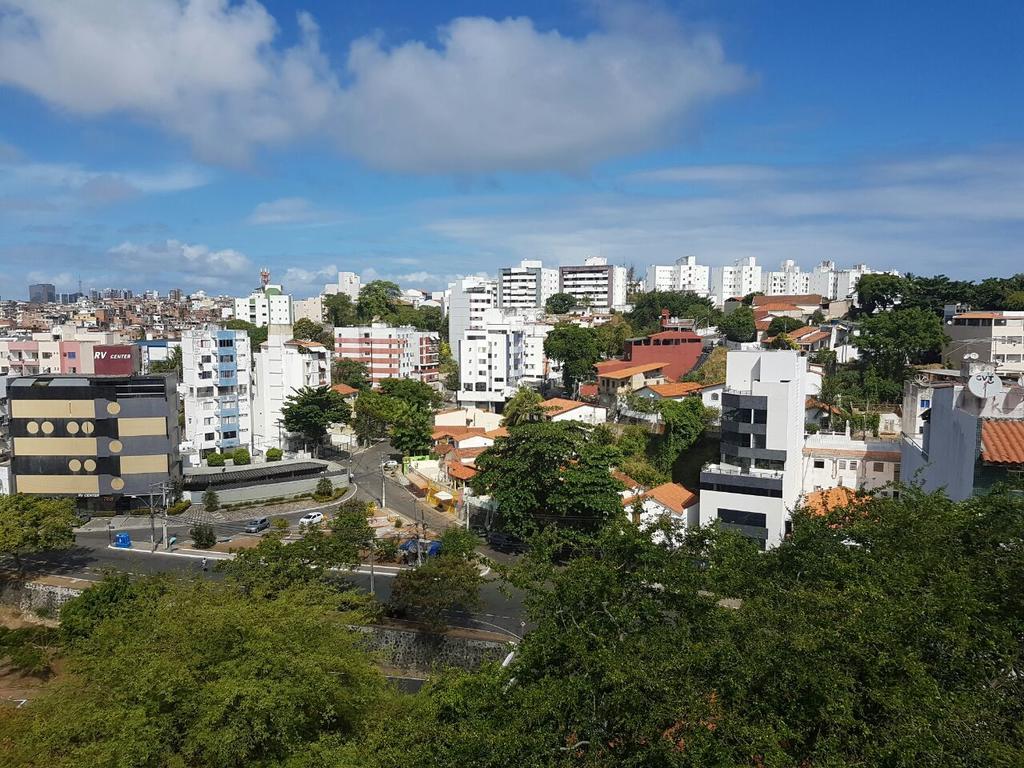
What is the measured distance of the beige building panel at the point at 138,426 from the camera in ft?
119

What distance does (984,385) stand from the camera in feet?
67.5

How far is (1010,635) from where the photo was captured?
9633mm

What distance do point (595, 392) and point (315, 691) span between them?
42.5m

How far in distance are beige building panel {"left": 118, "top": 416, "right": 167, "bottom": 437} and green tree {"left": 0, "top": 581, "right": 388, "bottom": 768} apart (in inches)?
855

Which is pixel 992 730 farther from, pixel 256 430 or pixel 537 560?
pixel 256 430

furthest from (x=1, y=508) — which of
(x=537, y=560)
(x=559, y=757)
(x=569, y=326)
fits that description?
(x=569, y=326)

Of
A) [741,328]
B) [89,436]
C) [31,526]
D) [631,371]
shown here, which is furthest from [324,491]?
[741,328]

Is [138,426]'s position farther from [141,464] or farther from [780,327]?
[780,327]

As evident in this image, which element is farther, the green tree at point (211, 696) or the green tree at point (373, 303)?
the green tree at point (373, 303)

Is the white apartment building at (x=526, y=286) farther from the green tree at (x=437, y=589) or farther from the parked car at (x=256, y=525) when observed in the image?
the green tree at (x=437, y=589)

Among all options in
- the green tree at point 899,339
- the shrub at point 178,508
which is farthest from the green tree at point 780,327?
the shrub at point 178,508

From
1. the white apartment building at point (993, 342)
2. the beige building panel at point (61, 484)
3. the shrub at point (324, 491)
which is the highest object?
the white apartment building at point (993, 342)

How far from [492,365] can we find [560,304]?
39.8 m

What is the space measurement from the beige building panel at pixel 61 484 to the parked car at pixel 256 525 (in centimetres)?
863
